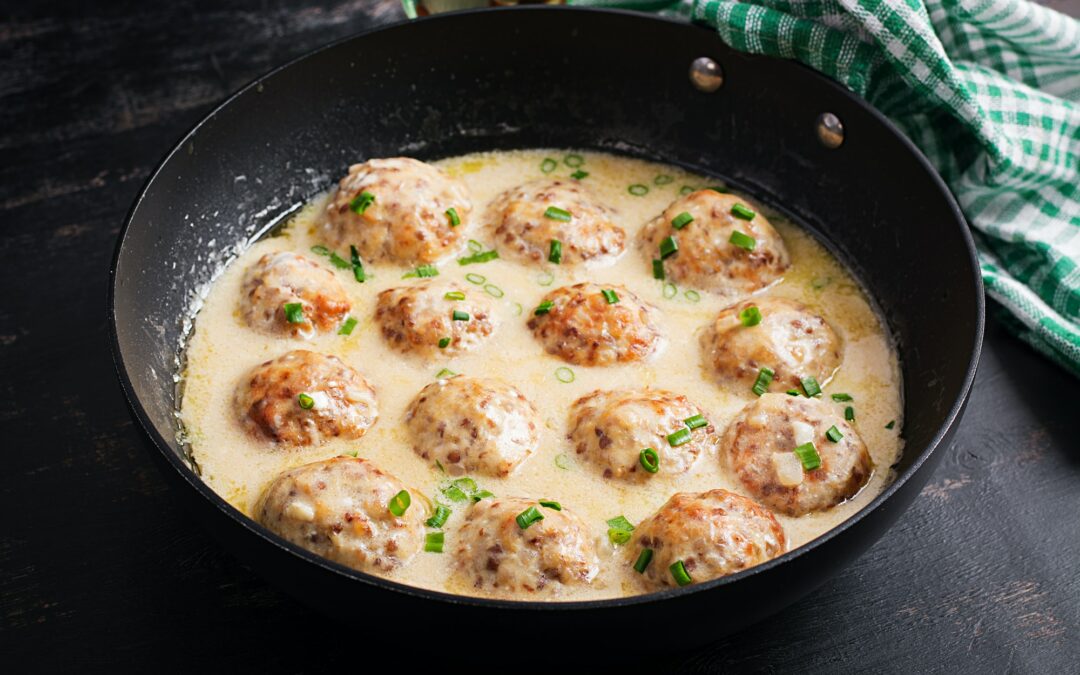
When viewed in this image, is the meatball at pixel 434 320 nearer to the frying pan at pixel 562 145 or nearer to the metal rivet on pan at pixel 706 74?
the frying pan at pixel 562 145

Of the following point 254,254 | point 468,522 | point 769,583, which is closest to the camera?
point 769,583

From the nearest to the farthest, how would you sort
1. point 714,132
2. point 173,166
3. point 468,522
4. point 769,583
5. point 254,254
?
1. point 769,583
2. point 468,522
3. point 173,166
4. point 254,254
5. point 714,132

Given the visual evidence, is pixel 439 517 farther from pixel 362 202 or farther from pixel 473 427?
pixel 362 202

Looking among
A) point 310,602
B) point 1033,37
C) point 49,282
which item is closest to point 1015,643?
point 310,602

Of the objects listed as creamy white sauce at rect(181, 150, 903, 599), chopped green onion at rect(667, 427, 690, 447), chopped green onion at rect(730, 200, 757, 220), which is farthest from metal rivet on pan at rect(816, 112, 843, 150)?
chopped green onion at rect(667, 427, 690, 447)

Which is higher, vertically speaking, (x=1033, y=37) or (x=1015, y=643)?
(x=1033, y=37)

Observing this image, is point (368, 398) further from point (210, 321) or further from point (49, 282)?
point (49, 282)

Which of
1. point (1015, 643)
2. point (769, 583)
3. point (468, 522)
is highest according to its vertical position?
point (769, 583)

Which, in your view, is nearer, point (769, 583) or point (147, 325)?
point (769, 583)
